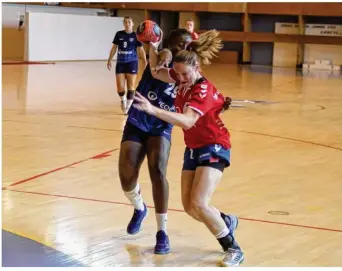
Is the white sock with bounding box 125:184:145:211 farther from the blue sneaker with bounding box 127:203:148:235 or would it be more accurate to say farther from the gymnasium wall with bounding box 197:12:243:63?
the gymnasium wall with bounding box 197:12:243:63

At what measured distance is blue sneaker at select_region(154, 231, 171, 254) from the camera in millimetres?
4523

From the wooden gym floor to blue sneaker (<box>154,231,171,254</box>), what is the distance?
0.06 m

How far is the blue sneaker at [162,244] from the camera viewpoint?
4523 mm

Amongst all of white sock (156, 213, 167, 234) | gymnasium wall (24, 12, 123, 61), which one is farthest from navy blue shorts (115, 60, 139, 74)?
gymnasium wall (24, 12, 123, 61)

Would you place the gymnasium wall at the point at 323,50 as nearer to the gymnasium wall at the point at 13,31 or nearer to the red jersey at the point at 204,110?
the gymnasium wall at the point at 13,31

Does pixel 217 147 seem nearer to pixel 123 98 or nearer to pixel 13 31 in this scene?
pixel 123 98

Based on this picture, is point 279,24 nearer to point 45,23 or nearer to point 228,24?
point 228,24

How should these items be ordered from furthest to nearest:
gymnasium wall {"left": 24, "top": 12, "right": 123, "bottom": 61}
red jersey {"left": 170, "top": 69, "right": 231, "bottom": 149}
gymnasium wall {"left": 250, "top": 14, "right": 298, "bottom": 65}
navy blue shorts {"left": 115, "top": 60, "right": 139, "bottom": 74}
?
gymnasium wall {"left": 250, "top": 14, "right": 298, "bottom": 65} < gymnasium wall {"left": 24, "top": 12, "right": 123, "bottom": 61} < navy blue shorts {"left": 115, "top": 60, "right": 139, "bottom": 74} < red jersey {"left": 170, "top": 69, "right": 231, "bottom": 149}

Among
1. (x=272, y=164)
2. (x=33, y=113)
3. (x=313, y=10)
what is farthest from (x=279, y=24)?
(x=272, y=164)

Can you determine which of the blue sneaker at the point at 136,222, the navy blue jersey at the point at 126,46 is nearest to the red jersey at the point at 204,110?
the blue sneaker at the point at 136,222

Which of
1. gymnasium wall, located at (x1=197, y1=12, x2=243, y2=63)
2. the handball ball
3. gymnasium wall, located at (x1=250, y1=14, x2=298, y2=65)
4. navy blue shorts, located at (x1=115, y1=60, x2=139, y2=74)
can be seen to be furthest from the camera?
gymnasium wall, located at (x1=197, y1=12, x2=243, y2=63)

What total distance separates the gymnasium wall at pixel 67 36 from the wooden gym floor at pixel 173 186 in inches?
415

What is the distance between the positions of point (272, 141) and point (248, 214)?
383 cm

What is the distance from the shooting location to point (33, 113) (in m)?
11.1
